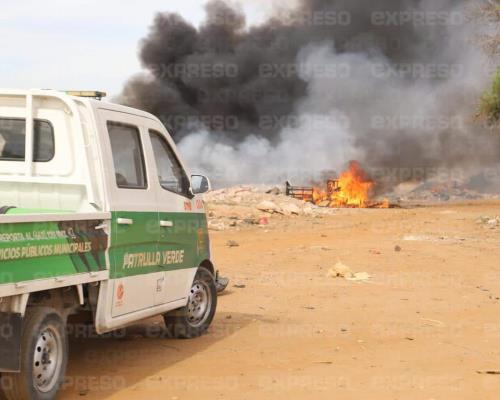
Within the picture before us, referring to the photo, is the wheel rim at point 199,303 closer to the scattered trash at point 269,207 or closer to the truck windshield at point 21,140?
the truck windshield at point 21,140

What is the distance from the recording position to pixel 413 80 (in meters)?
39.8

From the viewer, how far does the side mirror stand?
295 inches

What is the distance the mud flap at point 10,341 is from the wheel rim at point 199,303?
2.85 m

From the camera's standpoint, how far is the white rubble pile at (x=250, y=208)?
23.5 metres

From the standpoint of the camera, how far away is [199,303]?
310 inches

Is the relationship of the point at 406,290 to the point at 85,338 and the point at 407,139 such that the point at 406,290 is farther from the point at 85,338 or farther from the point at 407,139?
the point at 407,139

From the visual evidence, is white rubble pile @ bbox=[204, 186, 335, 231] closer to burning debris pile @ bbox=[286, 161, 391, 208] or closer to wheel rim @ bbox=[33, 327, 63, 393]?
burning debris pile @ bbox=[286, 161, 391, 208]

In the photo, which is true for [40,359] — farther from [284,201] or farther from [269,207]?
[284,201]

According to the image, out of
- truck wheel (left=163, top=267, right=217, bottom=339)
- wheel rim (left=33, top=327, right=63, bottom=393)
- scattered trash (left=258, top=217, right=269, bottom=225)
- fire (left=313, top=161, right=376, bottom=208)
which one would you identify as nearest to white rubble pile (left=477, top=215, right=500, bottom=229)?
scattered trash (left=258, top=217, right=269, bottom=225)

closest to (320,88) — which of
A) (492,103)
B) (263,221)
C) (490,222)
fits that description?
(492,103)

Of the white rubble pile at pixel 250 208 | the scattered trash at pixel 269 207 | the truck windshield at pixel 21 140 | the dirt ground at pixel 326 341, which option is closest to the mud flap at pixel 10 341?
the dirt ground at pixel 326 341

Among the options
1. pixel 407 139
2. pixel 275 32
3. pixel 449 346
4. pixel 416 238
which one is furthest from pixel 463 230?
pixel 275 32

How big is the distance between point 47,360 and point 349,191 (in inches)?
1193

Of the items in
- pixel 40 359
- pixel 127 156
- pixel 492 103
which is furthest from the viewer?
pixel 492 103
